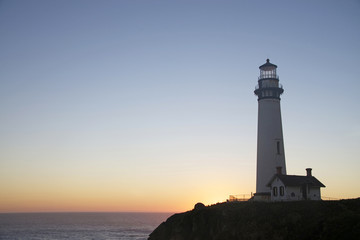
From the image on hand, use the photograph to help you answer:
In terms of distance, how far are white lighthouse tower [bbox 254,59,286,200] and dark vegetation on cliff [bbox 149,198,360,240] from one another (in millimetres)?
6941

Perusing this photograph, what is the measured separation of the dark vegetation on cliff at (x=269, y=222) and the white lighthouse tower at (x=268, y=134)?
22.8 ft

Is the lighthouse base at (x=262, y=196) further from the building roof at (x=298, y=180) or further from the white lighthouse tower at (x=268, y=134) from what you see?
the building roof at (x=298, y=180)

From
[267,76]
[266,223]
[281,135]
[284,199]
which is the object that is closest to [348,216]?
[266,223]

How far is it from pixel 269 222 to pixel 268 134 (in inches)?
640

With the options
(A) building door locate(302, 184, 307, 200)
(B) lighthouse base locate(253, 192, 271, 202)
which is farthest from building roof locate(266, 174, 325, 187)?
(B) lighthouse base locate(253, 192, 271, 202)

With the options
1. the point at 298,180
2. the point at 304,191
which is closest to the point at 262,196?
the point at 298,180

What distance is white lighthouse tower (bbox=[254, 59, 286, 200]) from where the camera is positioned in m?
47.4

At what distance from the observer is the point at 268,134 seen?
48.7 m

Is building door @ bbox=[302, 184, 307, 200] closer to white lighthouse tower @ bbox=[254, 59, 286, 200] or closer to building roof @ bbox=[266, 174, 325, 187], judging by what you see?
building roof @ bbox=[266, 174, 325, 187]

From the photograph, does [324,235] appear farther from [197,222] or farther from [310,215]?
[197,222]

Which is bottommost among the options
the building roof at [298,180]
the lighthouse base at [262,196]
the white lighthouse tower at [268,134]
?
the lighthouse base at [262,196]

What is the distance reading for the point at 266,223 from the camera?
3431 cm

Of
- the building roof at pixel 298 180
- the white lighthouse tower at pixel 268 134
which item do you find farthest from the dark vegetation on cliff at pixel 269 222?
the white lighthouse tower at pixel 268 134

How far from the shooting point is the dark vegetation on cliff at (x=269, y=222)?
98.9 ft
